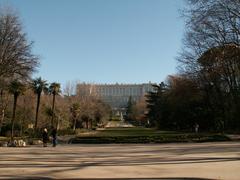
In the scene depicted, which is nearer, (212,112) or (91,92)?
(212,112)

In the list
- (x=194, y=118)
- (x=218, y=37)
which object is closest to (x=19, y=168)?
(x=218, y=37)

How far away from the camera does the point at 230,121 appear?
220ft

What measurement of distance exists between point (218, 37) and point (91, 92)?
301 feet

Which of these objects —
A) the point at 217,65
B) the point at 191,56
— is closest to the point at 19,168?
the point at 217,65

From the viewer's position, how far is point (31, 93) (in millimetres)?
76938

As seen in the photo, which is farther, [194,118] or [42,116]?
[194,118]

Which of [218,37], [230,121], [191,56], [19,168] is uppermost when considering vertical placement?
[191,56]

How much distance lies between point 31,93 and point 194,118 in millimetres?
27309

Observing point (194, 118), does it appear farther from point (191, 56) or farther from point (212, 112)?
point (191, 56)

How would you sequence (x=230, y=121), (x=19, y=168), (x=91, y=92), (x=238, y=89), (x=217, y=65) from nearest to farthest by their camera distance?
(x=19, y=168), (x=217, y=65), (x=238, y=89), (x=230, y=121), (x=91, y=92)

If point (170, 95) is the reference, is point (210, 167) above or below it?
below

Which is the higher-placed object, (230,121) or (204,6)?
(204,6)

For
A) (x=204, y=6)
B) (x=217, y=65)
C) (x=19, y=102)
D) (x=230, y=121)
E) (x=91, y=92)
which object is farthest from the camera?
(x=91, y=92)

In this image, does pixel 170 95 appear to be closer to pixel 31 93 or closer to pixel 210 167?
pixel 31 93
